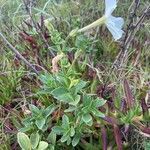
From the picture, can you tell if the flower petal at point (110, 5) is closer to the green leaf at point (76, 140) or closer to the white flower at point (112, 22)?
the white flower at point (112, 22)

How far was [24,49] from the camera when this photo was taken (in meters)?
2.04

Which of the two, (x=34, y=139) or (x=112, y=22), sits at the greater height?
(x=112, y=22)

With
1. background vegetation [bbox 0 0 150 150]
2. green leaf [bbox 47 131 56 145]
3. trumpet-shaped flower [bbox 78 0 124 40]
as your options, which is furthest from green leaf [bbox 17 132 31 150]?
trumpet-shaped flower [bbox 78 0 124 40]

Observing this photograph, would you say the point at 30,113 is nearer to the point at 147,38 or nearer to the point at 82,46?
the point at 82,46

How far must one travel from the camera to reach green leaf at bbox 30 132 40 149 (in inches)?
52.6

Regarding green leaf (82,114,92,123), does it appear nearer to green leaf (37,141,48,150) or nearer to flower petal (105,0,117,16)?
green leaf (37,141,48,150)

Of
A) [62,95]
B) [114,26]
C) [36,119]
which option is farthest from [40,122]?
[114,26]

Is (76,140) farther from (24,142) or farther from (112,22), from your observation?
(112,22)

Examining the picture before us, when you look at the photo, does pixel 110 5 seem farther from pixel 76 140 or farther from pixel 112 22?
pixel 76 140

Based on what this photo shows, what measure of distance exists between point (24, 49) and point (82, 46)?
0.56 meters

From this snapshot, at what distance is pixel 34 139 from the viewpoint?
136cm

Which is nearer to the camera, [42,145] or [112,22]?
[42,145]

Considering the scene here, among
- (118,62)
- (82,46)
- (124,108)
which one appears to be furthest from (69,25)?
(124,108)

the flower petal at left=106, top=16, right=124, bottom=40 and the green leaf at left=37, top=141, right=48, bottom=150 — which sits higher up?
the flower petal at left=106, top=16, right=124, bottom=40
